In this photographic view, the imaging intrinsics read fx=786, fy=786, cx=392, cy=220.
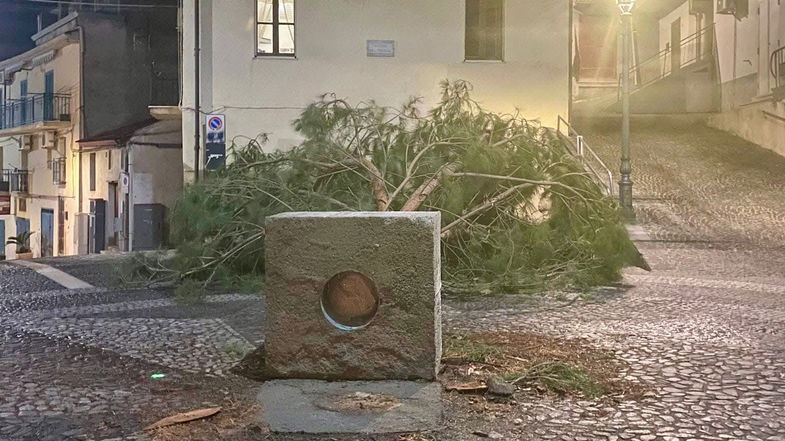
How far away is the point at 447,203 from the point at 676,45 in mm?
25396

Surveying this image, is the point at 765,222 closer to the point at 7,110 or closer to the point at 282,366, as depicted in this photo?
the point at 282,366

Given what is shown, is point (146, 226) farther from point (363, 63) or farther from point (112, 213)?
point (363, 63)

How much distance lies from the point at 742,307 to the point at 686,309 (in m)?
0.66

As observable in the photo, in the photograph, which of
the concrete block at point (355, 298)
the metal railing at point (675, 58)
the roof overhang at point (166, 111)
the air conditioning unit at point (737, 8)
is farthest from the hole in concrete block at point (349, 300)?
the metal railing at point (675, 58)

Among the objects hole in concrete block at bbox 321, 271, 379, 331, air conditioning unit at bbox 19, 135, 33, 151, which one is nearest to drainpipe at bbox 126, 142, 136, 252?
air conditioning unit at bbox 19, 135, 33, 151

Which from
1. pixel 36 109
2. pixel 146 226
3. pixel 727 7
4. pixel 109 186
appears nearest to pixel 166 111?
pixel 146 226

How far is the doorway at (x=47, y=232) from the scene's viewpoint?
94.1ft

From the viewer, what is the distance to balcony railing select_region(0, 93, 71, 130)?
2638 cm

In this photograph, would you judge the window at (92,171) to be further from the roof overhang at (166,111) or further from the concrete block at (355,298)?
the concrete block at (355,298)

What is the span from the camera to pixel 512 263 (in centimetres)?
945

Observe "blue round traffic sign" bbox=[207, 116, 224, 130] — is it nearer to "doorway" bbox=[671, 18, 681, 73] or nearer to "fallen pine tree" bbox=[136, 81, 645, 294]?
"fallen pine tree" bbox=[136, 81, 645, 294]

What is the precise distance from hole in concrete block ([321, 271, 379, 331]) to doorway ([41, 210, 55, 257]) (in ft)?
84.8

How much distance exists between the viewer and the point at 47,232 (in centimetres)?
2928

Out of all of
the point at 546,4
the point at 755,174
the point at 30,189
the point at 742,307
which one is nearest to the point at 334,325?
the point at 742,307
